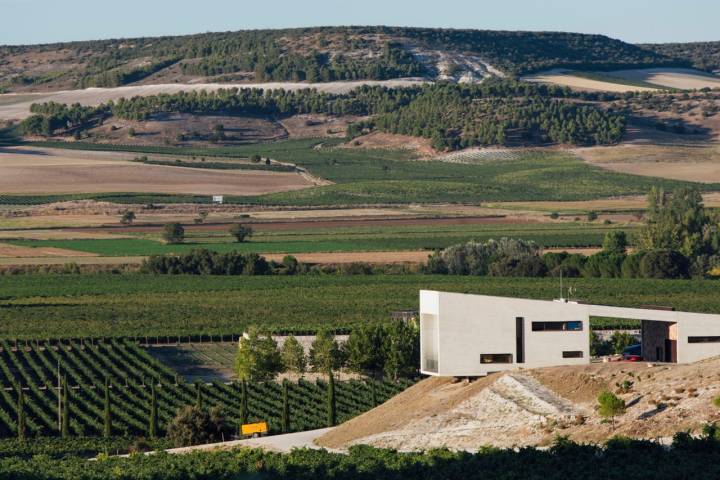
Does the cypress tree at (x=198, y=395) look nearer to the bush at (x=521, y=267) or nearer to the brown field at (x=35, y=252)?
the bush at (x=521, y=267)

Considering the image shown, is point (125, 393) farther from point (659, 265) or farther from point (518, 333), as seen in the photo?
point (659, 265)

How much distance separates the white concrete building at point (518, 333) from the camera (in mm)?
67312

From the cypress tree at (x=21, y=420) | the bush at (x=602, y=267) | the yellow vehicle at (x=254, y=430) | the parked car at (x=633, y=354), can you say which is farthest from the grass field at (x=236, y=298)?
the yellow vehicle at (x=254, y=430)

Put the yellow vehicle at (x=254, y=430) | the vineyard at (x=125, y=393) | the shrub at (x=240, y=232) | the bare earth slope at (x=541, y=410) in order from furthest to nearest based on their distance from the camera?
1. the shrub at (x=240, y=232)
2. the vineyard at (x=125, y=393)
3. the yellow vehicle at (x=254, y=430)
4. the bare earth slope at (x=541, y=410)

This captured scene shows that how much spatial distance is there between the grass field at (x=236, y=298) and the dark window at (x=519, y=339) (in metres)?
33.3

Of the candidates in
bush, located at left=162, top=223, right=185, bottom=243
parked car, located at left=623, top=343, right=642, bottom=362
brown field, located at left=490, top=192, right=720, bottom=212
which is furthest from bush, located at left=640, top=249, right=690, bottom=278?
parked car, located at left=623, top=343, right=642, bottom=362

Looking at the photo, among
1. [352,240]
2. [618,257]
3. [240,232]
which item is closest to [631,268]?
[618,257]

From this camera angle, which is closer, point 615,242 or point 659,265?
point 659,265

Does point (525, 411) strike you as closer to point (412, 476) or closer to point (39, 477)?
point (412, 476)

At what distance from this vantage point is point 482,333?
67.3m

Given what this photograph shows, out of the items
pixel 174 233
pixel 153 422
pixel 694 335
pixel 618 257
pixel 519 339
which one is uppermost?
pixel 519 339

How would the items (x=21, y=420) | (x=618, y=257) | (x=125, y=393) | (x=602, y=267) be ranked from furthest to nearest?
(x=618, y=257)
(x=602, y=267)
(x=125, y=393)
(x=21, y=420)

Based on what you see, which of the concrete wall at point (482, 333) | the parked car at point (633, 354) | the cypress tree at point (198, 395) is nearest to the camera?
the concrete wall at point (482, 333)

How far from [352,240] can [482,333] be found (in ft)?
292
